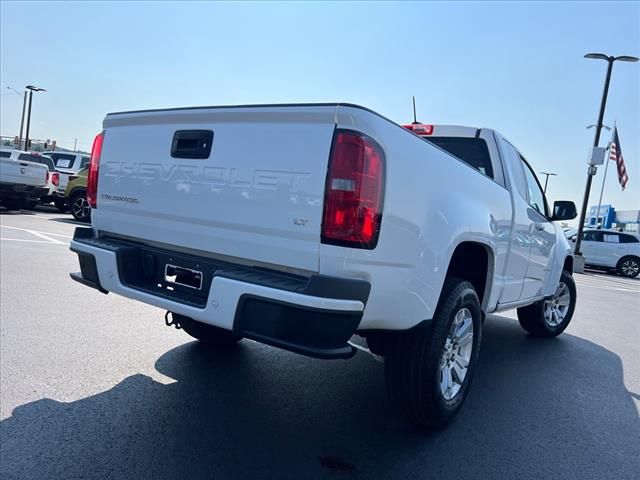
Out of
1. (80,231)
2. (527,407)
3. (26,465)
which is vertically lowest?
(26,465)

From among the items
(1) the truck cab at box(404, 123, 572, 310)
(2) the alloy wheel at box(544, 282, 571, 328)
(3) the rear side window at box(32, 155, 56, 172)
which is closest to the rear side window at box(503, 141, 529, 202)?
(1) the truck cab at box(404, 123, 572, 310)

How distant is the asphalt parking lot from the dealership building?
5183 cm

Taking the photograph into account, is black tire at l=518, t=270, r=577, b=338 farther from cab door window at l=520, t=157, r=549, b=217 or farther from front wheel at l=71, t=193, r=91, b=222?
front wheel at l=71, t=193, r=91, b=222

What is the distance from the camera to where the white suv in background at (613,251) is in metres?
17.9

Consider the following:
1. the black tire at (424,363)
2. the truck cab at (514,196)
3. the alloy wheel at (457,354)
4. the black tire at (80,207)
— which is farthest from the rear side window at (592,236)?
the black tire at (424,363)

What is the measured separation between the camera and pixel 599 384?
4.27m

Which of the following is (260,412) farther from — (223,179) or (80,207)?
(80,207)

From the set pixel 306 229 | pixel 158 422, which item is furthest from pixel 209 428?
pixel 306 229

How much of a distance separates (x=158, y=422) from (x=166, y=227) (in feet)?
3.68

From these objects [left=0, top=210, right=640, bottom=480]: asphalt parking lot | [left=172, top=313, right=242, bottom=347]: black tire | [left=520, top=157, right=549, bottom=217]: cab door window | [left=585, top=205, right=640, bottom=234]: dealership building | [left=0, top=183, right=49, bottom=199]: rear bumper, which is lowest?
[left=0, top=210, right=640, bottom=480]: asphalt parking lot

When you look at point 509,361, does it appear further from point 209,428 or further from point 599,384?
point 209,428

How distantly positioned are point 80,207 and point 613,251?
17.7m

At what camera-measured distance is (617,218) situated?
62.4 meters

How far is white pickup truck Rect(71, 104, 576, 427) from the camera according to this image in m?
2.30
